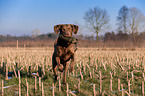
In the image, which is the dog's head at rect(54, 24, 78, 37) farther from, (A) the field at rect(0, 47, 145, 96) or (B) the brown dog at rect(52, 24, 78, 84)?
(A) the field at rect(0, 47, 145, 96)

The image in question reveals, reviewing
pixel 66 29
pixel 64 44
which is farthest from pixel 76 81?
pixel 66 29

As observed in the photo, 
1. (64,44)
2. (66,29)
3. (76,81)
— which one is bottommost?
(76,81)

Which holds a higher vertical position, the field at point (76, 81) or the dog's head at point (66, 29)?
the dog's head at point (66, 29)

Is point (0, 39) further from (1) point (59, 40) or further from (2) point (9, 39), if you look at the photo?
(1) point (59, 40)

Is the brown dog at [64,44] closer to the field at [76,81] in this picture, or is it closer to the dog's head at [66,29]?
the dog's head at [66,29]

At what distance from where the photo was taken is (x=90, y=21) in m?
39.6

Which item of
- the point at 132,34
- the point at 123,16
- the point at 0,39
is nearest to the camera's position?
the point at 0,39

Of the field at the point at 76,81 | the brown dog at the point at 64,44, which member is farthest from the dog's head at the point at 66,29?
the field at the point at 76,81

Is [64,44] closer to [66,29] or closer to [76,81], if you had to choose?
[66,29]

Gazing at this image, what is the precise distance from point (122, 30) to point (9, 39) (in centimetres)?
2526

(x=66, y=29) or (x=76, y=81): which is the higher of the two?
(x=66, y=29)

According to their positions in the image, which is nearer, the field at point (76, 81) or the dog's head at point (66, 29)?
the dog's head at point (66, 29)

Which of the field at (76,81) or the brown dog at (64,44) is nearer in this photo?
the brown dog at (64,44)

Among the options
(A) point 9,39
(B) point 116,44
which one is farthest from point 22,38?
(B) point 116,44
